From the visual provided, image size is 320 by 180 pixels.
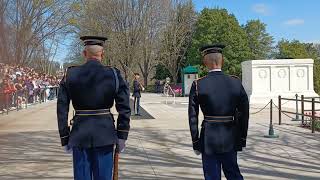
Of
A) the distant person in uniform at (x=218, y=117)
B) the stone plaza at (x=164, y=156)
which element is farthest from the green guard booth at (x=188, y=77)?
the distant person in uniform at (x=218, y=117)

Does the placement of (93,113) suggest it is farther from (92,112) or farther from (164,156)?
(164,156)

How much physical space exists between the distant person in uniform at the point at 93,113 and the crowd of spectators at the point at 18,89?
15.6 m

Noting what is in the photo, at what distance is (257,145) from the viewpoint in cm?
1140

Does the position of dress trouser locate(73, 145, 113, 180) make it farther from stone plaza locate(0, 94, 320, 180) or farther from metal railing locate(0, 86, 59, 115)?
metal railing locate(0, 86, 59, 115)

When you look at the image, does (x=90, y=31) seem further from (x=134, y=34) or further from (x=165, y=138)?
(x=165, y=138)

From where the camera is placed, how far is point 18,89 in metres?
25.8

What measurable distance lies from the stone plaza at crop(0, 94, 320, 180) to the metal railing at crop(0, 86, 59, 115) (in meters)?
7.81

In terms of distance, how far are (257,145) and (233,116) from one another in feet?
20.2

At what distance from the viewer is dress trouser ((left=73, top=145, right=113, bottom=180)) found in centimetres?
496

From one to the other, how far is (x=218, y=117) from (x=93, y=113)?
1.33 metres

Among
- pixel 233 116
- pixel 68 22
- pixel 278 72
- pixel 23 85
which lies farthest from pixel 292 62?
pixel 233 116

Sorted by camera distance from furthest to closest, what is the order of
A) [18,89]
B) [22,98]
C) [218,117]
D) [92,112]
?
[22,98]
[18,89]
[218,117]
[92,112]

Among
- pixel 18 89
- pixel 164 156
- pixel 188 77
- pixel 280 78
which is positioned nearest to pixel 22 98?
pixel 18 89

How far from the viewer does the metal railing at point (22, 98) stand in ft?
74.0
